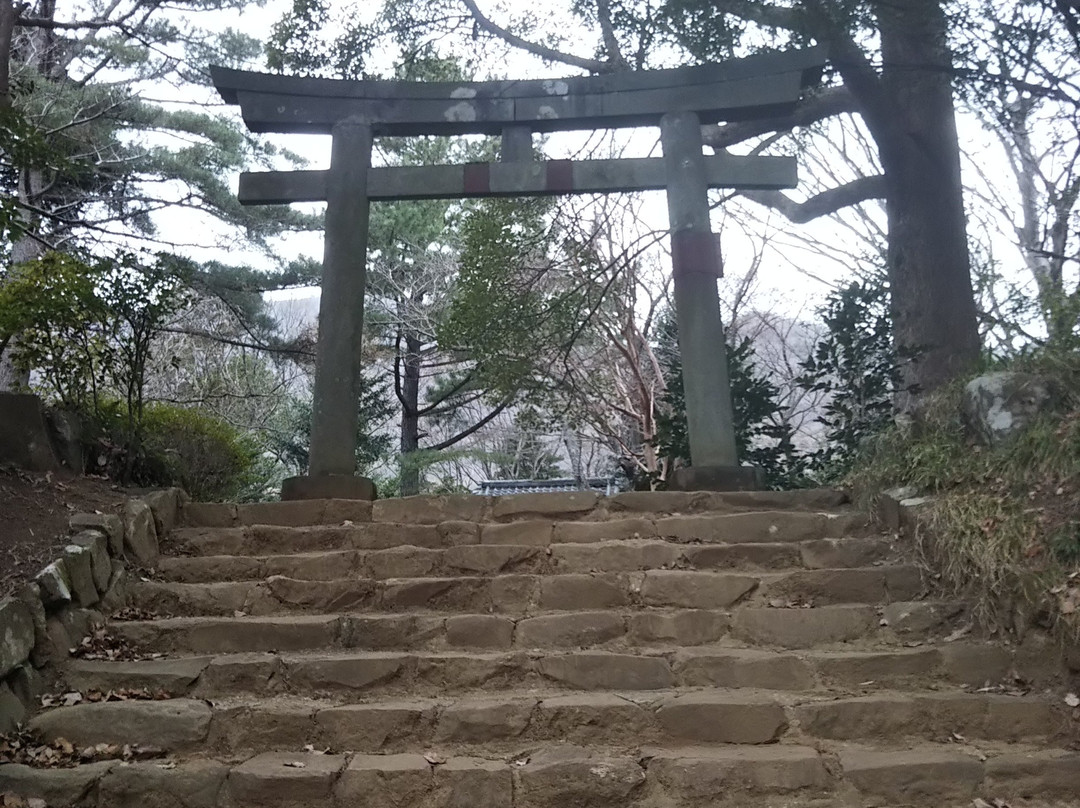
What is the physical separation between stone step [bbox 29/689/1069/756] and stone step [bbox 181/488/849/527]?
6.11 feet

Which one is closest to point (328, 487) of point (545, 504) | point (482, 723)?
point (545, 504)

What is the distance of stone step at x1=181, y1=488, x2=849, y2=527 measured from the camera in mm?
5059

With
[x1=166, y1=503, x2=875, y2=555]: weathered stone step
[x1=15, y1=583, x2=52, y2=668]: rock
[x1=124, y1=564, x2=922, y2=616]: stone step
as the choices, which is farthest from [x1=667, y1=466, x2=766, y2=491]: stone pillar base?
[x1=15, y1=583, x2=52, y2=668]: rock

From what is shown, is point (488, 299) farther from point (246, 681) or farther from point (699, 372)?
point (246, 681)

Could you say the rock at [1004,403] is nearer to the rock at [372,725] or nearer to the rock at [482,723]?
the rock at [482,723]

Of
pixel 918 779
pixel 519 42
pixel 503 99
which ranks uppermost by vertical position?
pixel 519 42

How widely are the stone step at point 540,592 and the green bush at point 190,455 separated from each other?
57.8 inches

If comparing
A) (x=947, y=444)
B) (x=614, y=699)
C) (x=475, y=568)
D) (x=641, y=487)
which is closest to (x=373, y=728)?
(x=614, y=699)

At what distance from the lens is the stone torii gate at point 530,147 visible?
6.13m

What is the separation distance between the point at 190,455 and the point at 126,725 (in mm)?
3208

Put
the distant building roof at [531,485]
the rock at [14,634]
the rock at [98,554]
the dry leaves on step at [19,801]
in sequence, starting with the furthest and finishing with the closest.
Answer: the distant building roof at [531,485]
the rock at [98,554]
the rock at [14,634]
the dry leaves on step at [19,801]

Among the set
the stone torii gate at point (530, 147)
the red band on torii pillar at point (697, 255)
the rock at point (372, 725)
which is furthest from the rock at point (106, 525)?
the red band on torii pillar at point (697, 255)

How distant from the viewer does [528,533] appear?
478cm

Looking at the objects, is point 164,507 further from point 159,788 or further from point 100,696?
point 159,788
